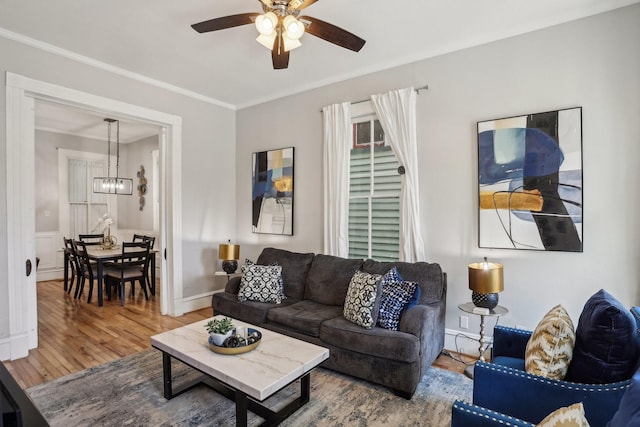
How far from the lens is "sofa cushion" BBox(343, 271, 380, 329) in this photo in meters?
2.70

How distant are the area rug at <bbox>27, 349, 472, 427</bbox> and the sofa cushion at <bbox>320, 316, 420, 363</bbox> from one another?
313mm

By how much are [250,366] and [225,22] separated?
223 cm

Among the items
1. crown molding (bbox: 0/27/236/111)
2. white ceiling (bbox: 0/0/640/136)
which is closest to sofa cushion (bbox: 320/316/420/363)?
white ceiling (bbox: 0/0/640/136)

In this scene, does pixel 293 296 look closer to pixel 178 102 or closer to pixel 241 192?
pixel 241 192

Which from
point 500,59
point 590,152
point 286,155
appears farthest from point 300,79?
point 590,152

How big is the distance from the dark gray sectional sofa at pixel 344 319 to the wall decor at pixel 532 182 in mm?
717

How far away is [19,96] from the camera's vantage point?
314 cm

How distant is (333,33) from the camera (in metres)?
2.38

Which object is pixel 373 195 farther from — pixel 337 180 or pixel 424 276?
pixel 424 276

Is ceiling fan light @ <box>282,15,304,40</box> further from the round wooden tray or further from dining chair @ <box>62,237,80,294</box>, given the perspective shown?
dining chair @ <box>62,237,80,294</box>

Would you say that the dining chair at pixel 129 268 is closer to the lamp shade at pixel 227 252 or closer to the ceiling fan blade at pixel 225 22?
the lamp shade at pixel 227 252

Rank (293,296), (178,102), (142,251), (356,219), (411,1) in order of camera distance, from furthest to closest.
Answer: (142,251), (178,102), (356,219), (293,296), (411,1)

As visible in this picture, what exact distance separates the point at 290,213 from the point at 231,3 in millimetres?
2481

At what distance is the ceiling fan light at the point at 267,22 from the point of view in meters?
2.13
